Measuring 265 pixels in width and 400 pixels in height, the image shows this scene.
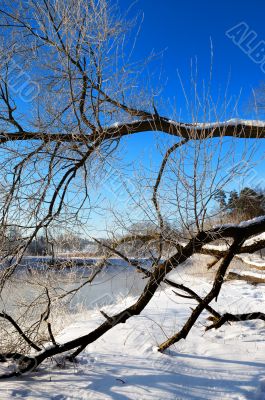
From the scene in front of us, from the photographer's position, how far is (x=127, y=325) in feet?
20.7

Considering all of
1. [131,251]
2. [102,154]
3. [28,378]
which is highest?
[102,154]

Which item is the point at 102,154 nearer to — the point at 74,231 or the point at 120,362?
the point at 74,231

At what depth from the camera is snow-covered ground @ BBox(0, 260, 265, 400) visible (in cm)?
370

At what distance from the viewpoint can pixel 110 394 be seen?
12.1 ft

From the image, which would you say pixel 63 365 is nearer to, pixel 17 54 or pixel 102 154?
pixel 102 154

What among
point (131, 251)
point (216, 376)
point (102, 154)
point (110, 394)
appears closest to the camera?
point (110, 394)

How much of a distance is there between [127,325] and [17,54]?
4.60m

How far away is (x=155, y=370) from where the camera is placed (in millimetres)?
4285

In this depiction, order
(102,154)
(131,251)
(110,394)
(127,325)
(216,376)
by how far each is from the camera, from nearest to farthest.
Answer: (110,394) < (216,376) < (102,154) < (131,251) < (127,325)

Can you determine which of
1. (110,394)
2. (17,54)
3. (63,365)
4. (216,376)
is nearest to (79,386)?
(110,394)

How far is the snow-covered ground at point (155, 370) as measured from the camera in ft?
12.1

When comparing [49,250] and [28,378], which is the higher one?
[49,250]

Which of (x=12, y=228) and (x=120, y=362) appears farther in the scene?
(x=120, y=362)

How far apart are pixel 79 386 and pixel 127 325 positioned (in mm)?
2446
